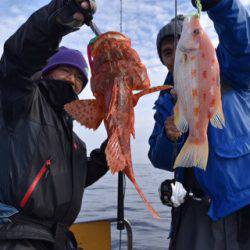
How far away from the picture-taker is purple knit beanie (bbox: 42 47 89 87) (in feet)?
13.7

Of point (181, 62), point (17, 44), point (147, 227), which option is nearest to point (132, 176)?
point (181, 62)

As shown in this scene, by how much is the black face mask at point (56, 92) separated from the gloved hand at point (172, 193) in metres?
1.28

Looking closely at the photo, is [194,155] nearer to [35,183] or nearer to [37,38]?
[35,183]

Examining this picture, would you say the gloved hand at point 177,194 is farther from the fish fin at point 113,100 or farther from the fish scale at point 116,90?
the fish fin at point 113,100

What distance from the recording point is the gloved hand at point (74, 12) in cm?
290

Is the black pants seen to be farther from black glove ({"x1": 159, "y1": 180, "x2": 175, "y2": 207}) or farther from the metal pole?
the metal pole

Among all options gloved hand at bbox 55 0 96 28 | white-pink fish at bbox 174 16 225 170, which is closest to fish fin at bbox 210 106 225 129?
white-pink fish at bbox 174 16 225 170

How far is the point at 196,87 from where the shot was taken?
8.47 feet

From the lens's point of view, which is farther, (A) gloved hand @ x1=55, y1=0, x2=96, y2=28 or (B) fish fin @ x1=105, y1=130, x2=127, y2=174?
(A) gloved hand @ x1=55, y1=0, x2=96, y2=28

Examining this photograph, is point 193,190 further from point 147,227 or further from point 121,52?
point 147,227

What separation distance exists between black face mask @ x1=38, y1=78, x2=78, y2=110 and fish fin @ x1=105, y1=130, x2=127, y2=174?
913mm

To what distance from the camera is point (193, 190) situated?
3.43 meters

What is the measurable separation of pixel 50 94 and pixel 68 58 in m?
0.80

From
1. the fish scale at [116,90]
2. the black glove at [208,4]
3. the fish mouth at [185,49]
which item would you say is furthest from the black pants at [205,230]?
the black glove at [208,4]
